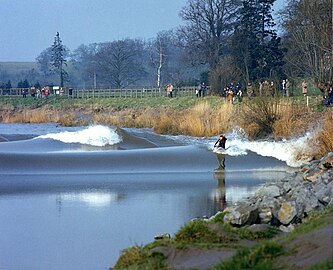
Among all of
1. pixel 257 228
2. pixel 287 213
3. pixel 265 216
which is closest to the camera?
pixel 257 228

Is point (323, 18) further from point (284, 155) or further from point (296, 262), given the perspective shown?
point (296, 262)

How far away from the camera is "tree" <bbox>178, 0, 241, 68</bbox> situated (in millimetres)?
74750

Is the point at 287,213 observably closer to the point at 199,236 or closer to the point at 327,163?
the point at 199,236

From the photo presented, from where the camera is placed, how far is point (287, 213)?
1487cm

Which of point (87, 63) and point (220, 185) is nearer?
point (220, 185)

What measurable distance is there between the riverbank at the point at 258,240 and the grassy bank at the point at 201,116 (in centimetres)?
1245

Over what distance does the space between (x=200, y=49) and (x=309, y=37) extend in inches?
1106

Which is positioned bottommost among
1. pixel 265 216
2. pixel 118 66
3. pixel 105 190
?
pixel 105 190

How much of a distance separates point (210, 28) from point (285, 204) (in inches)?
A: 2428

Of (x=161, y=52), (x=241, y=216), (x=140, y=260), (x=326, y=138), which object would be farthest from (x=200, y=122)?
(x=161, y=52)

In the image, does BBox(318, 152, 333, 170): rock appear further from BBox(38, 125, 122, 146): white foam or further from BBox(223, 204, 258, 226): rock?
BBox(38, 125, 122, 146): white foam

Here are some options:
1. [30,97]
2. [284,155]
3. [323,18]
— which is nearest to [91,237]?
[284,155]

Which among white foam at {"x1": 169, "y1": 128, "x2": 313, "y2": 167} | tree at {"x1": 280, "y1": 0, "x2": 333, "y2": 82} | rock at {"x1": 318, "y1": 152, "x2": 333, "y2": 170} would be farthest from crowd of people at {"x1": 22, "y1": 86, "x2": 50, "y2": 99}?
rock at {"x1": 318, "y1": 152, "x2": 333, "y2": 170}

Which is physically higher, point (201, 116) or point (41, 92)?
point (41, 92)
